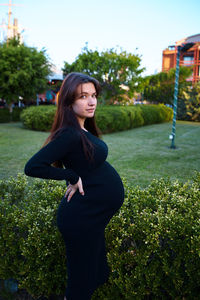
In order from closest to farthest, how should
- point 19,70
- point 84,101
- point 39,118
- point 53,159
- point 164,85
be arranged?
point 53,159 → point 84,101 → point 39,118 → point 19,70 → point 164,85

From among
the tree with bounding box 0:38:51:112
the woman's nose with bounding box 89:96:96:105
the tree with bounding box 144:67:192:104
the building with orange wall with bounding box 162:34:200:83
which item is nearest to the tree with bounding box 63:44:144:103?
the tree with bounding box 0:38:51:112

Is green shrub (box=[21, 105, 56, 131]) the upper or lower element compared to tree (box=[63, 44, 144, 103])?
lower

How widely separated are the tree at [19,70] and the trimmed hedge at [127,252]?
15.7 meters

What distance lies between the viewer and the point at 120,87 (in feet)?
71.6

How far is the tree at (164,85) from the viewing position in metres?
31.5

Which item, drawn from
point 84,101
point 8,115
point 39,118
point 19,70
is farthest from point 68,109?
point 8,115

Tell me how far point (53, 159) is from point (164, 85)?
3250cm

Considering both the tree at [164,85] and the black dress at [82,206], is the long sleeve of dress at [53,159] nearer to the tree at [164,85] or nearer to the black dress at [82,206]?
the black dress at [82,206]

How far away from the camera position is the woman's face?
68.8 inches

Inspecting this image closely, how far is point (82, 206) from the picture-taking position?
1.68m

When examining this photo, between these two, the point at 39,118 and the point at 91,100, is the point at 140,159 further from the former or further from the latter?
the point at 39,118

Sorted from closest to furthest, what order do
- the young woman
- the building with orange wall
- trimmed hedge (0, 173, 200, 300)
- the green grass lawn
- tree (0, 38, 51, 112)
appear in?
1. the young woman
2. trimmed hedge (0, 173, 200, 300)
3. the green grass lawn
4. tree (0, 38, 51, 112)
5. the building with orange wall

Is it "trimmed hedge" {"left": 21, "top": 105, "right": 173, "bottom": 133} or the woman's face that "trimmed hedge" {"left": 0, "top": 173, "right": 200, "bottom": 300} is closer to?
the woman's face

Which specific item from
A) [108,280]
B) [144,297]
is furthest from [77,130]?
[144,297]
